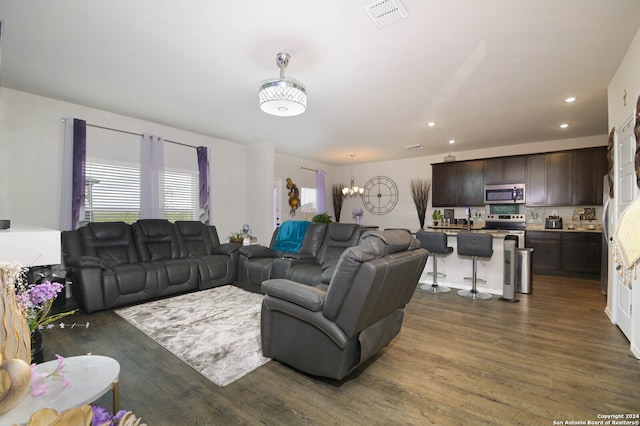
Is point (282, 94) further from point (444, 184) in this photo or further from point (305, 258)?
point (444, 184)

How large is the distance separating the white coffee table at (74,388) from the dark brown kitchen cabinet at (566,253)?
19.0ft

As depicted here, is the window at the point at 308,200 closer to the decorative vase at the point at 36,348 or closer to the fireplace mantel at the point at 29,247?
the decorative vase at the point at 36,348

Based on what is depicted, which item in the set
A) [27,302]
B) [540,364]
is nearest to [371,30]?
[27,302]

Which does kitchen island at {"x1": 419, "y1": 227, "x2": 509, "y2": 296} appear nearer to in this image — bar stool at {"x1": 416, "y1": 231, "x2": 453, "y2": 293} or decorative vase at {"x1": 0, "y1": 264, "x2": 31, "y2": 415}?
bar stool at {"x1": 416, "y1": 231, "x2": 453, "y2": 293}

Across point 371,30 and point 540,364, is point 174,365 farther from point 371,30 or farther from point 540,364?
point 371,30

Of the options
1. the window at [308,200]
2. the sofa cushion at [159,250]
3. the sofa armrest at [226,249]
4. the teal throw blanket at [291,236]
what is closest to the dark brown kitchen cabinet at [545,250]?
the teal throw blanket at [291,236]

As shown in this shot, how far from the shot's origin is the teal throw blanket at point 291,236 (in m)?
4.47

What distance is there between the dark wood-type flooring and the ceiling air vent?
2632 millimetres

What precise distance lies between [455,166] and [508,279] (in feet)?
10.7

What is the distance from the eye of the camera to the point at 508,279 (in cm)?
400

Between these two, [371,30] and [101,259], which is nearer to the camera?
[371,30]

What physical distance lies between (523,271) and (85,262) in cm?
588

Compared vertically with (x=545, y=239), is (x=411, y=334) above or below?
below

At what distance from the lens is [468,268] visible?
458 centimetres
